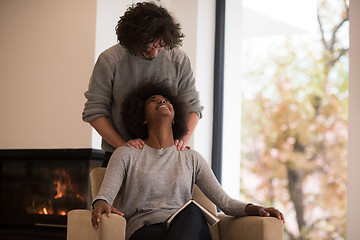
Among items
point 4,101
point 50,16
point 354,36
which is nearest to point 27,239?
point 4,101

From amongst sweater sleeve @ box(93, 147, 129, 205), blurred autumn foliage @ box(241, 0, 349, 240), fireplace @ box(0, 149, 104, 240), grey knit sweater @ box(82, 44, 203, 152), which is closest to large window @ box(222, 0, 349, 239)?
blurred autumn foliage @ box(241, 0, 349, 240)

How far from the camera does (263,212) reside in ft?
7.04

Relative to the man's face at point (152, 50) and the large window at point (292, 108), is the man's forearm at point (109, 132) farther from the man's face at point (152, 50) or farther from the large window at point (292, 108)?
the large window at point (292, 108)

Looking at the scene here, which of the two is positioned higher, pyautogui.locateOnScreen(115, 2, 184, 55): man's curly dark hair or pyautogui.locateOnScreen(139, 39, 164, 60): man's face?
pyautogui.locateOnScreen(115, 2, 184, 55): man's curly dark hair

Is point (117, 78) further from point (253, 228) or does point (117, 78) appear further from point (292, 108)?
point (292, 108)

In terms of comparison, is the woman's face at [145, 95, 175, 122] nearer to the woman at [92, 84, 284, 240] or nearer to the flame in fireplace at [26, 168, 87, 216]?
the woman at [92, 84, 284, 240]

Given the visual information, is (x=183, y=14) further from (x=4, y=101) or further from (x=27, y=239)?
(x=27, y=239)

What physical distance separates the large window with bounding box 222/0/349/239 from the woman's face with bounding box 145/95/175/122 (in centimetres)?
227

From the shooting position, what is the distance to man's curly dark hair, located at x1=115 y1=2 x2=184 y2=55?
7.54 ft

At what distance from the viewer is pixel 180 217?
2012mm

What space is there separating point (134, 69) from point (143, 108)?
211 millimetres

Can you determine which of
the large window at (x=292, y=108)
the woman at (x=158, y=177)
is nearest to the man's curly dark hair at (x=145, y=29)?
the woman at (x=158, y=177)

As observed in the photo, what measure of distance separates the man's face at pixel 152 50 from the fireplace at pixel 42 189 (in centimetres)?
160

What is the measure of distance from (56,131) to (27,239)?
0.85 metres
